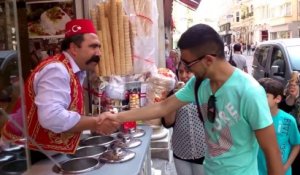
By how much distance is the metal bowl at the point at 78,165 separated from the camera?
2371 mm

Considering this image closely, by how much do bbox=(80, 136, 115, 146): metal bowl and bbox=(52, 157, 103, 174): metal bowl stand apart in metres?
0.46

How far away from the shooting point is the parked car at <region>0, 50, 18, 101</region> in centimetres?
198

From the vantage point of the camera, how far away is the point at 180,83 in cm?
334

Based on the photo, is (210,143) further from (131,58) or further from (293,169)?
(293,169)

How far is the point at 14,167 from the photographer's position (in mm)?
2225

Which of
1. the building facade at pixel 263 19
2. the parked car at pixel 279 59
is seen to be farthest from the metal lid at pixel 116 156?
the building facade at pixel 263 19

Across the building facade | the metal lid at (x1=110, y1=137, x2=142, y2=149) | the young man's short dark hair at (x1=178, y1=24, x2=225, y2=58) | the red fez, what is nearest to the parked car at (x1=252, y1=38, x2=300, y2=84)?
the metal lid at (x1=110, y1=137, x2=142, y2=149)

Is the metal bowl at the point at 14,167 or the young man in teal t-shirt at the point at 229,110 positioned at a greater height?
the young man in teal t-shirt at the point at 229,110

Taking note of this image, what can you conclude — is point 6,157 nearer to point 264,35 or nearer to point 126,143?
point 126,143

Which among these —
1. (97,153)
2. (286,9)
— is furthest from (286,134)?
(286,9)

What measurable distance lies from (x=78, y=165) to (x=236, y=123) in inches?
50.1

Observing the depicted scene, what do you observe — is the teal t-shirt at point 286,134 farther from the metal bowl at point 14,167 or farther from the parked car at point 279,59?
the parked car at point 279,59

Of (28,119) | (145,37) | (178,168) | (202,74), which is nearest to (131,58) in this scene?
(145,37)

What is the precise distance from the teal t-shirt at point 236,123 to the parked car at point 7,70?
3.72 feet
